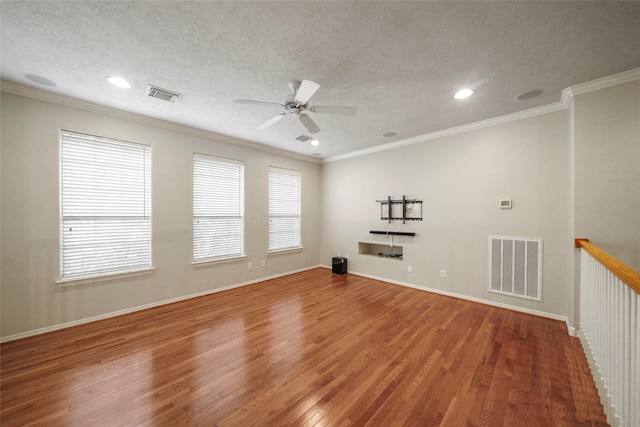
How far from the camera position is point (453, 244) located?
3908 millimetres

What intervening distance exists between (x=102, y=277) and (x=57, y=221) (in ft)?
2.81

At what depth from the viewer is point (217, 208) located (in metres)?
4.29

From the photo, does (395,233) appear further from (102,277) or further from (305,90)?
(102,277)

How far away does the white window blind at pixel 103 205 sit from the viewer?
9.58 feet

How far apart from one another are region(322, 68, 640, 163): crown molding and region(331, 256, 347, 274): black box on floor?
244cm

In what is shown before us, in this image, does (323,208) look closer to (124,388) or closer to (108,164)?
(108,164)

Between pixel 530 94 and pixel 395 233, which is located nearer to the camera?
pixel 530 94

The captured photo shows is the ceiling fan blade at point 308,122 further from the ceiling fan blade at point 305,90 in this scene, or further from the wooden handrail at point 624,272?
the wooden handrail at point 624,272

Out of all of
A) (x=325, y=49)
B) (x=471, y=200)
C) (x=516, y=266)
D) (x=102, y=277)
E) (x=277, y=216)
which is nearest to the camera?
(x=325, y=49)


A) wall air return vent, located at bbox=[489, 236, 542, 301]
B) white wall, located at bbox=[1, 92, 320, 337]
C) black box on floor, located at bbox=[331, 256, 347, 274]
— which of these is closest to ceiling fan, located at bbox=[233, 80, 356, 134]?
white wall, located at bbox=[1, 92, 320, 337]

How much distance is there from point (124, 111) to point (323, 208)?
13.9 feet

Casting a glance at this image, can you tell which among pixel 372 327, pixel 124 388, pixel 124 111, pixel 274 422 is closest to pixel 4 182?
pixel 124 111

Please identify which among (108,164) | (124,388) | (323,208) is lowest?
(124,388)

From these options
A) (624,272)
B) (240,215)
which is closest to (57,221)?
(240,215)
